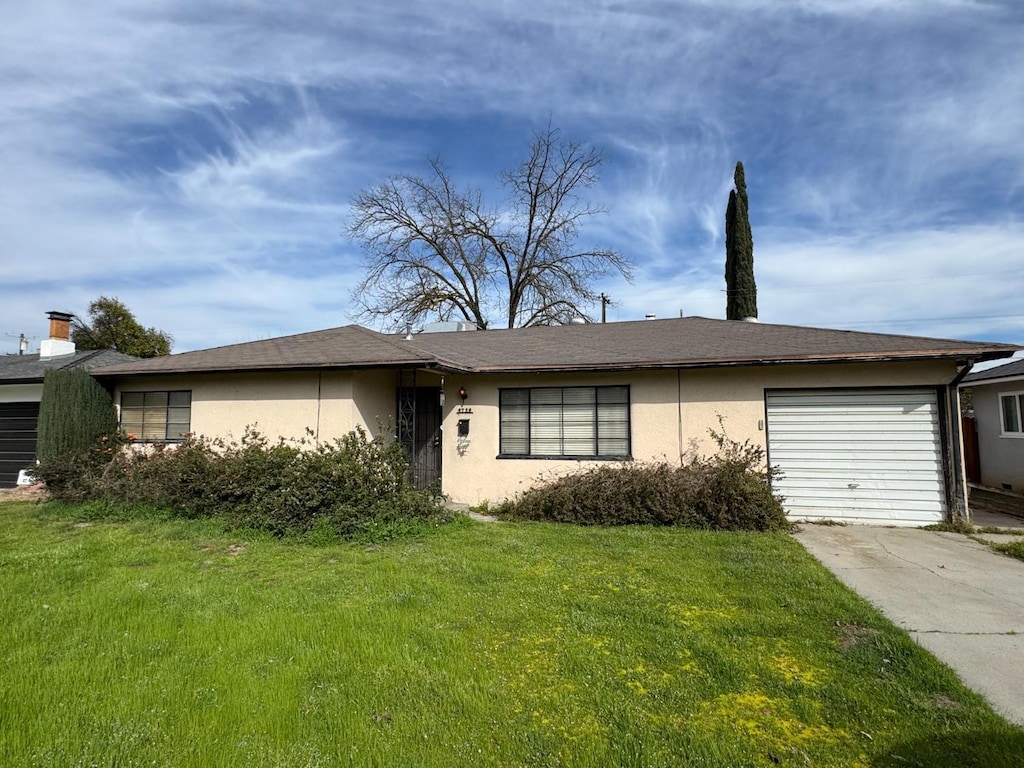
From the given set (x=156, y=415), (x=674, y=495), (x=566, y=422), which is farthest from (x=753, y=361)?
(x=156, y=415)

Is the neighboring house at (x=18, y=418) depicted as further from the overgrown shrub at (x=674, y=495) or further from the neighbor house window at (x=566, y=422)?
the overgrown shrub at (x=674, y=495)

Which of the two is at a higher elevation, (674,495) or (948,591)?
(674,495)

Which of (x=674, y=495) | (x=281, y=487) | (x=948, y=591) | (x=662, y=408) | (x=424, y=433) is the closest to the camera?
(x=948, y=591)

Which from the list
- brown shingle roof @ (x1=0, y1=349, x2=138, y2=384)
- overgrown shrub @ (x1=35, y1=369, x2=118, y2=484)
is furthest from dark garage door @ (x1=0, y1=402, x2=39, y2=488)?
overgrown shrub @ (x1=35, y1=369, x2=118, y2=484)

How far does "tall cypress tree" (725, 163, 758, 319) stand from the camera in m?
21.1

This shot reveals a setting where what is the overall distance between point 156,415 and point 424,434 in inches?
231

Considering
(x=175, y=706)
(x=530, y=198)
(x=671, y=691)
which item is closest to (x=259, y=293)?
(x=530, y=198)

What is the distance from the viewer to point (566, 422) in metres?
10.1

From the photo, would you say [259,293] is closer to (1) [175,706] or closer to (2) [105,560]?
(2) [105,560]

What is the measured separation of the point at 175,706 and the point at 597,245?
81.5 feet

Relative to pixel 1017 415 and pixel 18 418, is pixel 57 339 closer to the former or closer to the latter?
pixel 18 418

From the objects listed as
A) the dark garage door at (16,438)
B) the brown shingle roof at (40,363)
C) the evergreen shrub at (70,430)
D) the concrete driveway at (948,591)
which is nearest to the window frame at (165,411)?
the evergreen shrub at (70,430)

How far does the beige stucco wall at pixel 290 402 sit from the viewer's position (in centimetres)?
985

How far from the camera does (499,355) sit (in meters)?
11.0
